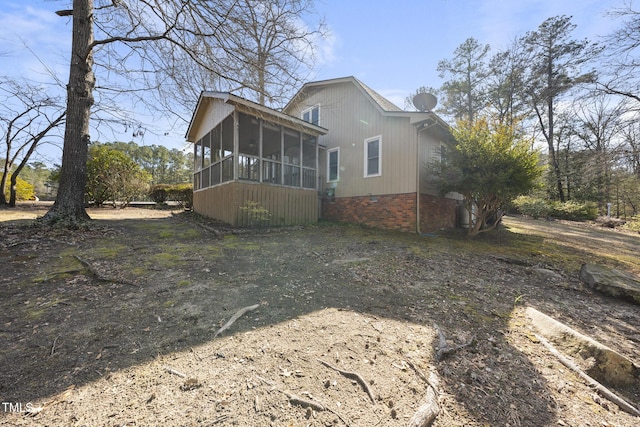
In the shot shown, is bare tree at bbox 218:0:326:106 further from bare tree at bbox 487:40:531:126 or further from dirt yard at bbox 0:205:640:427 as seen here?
bare tree at bbox 487:40:531:126

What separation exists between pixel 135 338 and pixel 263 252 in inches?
127

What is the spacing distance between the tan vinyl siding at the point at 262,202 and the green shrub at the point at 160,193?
806 cm

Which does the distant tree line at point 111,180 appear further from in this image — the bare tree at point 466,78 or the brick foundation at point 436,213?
the bare tree at point 466,78

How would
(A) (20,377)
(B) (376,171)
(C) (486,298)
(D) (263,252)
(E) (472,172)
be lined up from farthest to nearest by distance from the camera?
(B) (376,171), (E) (472,172), (D) (263,252), (C) (486,298), (A) (20,377)

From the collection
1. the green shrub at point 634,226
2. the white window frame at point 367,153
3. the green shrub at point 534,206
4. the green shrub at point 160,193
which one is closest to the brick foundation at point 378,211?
the white window frame at point 367,153

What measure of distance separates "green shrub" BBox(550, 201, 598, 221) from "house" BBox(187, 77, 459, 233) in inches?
469

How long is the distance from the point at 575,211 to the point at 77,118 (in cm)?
2501

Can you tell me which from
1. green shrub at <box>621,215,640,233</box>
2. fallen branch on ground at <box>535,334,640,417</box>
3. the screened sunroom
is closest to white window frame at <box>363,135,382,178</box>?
the screened sunroom

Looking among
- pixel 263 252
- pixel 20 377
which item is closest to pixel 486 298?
pixel 263 252

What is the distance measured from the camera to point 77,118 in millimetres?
6336

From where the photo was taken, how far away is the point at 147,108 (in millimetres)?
5512

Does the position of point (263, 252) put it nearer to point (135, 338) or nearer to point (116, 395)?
point (135, 338)

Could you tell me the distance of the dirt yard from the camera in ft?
5.36

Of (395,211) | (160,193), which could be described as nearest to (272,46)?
(395,211)
